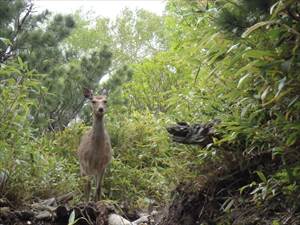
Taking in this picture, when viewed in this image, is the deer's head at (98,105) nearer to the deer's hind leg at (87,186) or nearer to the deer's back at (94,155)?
the deer's back at (94,155)

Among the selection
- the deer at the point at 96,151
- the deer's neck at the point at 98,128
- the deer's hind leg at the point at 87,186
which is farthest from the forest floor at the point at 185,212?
the deer's neck at the point at 98,128

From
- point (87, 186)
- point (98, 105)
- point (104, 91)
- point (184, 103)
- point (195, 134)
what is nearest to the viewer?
point (195, 134)

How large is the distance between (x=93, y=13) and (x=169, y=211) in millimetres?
31106

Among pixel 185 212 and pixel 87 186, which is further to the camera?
pixel 87 186

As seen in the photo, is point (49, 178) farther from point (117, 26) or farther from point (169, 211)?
point (117, 26)

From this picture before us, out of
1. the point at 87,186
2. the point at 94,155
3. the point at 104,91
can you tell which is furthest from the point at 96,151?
the point at 104,91

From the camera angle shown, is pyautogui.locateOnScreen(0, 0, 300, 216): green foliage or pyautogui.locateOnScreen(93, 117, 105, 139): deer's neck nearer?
pyautogui.locateOnScreen(0, 0, 300, 216): green foliage

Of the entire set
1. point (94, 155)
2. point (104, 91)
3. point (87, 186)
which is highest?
point (104, 91)

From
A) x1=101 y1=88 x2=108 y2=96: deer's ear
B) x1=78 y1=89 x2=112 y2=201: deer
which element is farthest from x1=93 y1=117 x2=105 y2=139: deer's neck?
x1=101 y1=88 x2=108 y2=96: deer's ear

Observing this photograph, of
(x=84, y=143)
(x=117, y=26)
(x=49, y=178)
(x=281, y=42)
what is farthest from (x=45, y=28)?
(x=117, y=26)

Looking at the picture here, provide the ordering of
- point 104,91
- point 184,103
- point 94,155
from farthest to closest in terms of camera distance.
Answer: point 104,91 < point 94,155 < point 184,103

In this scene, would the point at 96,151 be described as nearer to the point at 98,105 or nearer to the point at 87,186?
the point at 87,186

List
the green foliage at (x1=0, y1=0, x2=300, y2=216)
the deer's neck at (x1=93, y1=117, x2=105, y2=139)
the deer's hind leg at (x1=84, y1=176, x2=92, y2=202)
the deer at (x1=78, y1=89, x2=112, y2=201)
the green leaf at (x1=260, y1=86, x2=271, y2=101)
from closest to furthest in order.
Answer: the green leaf at (x1=260, y1=86, x2=271, y2=101) < the green foliage at (x1=0, y1=0, x2=300, y2=216) < the deer's hind leg at (x1=84, y1=176, x2=92, y2=202) < the deer at (x1=78, y1=89, x2=112, y2=201) < the deer's neck at (x1=93, y1=117, x2=105, y2=139)

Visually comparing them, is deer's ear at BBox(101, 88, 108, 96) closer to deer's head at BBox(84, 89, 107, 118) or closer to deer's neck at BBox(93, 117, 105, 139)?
deer's head at BBox(84, 89, 107, 118)
